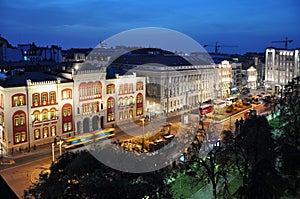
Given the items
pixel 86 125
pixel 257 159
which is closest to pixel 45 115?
pixel 86 125

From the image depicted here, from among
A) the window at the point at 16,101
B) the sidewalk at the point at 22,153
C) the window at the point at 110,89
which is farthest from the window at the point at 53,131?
the window at the point at 110,89

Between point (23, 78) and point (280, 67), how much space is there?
81.0 meters

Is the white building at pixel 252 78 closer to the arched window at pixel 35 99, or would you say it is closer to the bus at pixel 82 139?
the bus at pixel 82 139

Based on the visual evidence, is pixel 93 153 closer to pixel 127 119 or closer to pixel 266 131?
pixel 266 131

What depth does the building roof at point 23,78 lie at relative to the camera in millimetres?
44625

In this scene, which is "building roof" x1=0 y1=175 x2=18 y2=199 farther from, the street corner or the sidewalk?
the sidewalk

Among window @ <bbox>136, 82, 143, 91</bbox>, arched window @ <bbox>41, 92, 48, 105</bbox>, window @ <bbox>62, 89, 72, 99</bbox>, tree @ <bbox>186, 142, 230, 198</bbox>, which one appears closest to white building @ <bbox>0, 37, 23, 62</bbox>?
window @ <bbox>62, 89, 72, 99</bbox>

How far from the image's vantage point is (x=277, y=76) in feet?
336

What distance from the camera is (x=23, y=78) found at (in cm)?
4703

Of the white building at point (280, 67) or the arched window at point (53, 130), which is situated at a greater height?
the white building at point (280, 67)

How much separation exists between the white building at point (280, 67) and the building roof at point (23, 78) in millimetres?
72278

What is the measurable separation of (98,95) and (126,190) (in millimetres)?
37705

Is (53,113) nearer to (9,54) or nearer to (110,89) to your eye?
(110,89)

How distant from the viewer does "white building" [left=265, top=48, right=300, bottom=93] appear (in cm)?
9744
